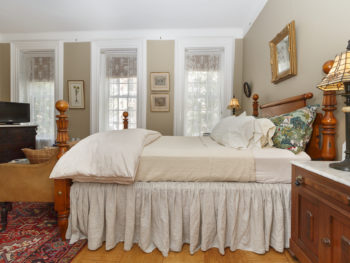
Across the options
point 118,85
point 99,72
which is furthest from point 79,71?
point 118,85

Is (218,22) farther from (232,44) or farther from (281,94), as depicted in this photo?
(281,94)

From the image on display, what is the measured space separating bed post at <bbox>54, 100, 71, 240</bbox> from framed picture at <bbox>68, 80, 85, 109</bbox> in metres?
2.96

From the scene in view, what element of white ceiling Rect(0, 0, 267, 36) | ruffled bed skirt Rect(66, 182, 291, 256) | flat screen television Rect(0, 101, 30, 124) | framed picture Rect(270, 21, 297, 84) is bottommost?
ruffled bed skirt Rect(66, 182, 291, 256)

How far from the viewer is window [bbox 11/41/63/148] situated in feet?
14.0

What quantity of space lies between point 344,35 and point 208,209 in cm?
152

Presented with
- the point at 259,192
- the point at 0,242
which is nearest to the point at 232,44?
the point at 259,192

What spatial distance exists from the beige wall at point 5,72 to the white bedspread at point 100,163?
4159 mm

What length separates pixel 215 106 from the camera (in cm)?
406

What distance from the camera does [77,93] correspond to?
4207mm

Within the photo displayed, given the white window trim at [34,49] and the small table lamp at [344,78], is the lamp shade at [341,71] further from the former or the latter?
the white window trim at [34,49]

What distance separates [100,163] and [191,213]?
732 mm

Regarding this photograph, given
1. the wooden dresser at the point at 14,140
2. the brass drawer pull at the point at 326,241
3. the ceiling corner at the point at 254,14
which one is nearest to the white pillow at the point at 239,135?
the brass drawer pull at the point at 326,241

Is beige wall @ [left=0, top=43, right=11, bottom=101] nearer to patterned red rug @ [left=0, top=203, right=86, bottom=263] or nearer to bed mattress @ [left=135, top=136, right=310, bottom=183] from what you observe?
patterned red rug @ [left=0, top=203, right=86, bottom=263]

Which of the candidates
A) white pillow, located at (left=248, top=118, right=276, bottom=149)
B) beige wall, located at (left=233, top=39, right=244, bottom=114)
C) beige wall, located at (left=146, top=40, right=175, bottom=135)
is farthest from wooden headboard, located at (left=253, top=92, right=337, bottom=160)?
beige wall, located at (left=146, top=40, right=175, bottom=135)
